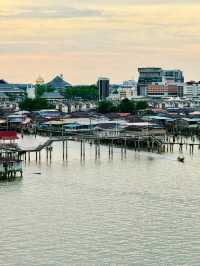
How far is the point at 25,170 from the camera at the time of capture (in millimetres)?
39375

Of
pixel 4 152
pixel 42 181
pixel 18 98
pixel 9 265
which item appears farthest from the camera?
pixel 18 98

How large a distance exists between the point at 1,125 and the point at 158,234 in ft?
155

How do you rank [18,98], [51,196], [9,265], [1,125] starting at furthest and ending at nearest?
[18,98], [1,125], [51,196], [9,265]

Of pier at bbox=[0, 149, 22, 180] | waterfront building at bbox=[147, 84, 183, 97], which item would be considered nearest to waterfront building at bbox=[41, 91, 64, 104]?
waterfront building at bbox=[147, 84, 183, 97]

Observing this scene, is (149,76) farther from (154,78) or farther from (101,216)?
(101,216)

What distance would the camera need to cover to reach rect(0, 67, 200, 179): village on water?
46.4 m

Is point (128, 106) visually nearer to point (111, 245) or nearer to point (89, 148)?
point (89, 148)

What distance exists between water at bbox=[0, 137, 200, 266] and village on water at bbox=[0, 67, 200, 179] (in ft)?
11.6

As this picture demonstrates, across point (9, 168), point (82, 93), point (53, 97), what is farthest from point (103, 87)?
point (9, 168)

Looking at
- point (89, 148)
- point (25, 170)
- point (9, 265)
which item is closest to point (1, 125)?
point (89, 148)

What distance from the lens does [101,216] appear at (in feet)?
90.0

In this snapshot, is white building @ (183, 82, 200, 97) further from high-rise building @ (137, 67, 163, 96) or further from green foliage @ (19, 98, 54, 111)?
green foliage @ (19, 98, 54, 111)

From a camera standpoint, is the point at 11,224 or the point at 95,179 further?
the point at 95,179

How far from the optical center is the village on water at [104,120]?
46.4m
